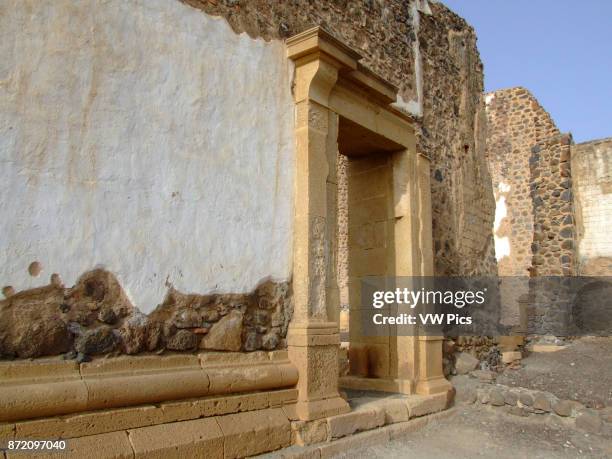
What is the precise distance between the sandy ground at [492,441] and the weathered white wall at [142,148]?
1752 millimetres

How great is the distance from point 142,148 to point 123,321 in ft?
3.63

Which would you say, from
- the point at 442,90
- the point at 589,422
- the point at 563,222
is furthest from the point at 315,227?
the point at 563,222

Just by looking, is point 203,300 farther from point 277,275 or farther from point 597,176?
point 597,176

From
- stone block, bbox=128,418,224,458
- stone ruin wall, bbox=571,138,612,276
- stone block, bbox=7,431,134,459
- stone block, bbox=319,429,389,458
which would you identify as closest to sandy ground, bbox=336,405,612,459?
stone block, bbox=319,429,389,458

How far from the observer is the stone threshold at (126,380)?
9.12 feet

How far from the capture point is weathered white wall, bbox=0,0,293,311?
303cm

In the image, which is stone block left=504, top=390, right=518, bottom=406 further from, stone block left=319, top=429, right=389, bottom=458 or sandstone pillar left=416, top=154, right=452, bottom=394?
stone block left=319, top=429, right=389, bottom=458

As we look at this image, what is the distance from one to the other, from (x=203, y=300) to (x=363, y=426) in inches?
67.0

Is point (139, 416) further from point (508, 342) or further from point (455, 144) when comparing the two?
point (508, 342)

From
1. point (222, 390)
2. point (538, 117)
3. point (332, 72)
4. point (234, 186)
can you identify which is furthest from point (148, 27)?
point (538, 117)

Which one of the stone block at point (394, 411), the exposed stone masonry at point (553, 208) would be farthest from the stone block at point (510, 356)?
the exposed stone masonry at point (553, 208)

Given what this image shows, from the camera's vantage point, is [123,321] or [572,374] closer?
[123,321]

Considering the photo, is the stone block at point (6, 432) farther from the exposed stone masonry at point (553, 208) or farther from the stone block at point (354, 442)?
the exposed stone masonry at point (553, 208)

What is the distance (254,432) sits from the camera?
144 inches
